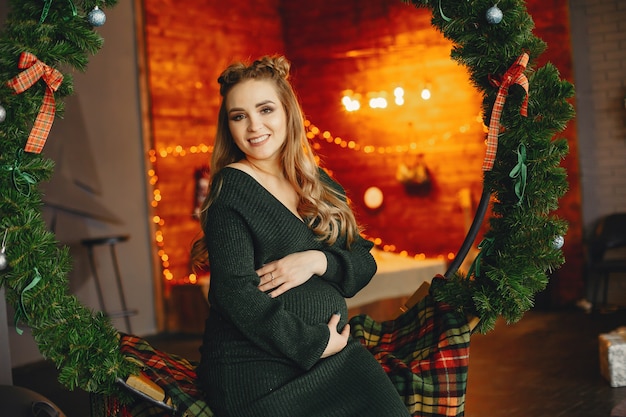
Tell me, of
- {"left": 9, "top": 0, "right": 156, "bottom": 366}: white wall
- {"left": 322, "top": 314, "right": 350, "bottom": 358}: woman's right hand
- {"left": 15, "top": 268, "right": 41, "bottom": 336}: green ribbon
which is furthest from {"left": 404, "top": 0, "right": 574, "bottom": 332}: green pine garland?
{"left": 9, "top": 0, "right": 156, "bottom": 366}: white wall

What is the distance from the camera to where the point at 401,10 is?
7.46m

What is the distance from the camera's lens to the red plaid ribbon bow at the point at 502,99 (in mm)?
2203

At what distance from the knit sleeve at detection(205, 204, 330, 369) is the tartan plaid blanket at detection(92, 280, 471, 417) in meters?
0.32

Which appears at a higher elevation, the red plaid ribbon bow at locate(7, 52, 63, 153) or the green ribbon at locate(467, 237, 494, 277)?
the red plaid ribbon bow at locate(7, 52, 63, 153)

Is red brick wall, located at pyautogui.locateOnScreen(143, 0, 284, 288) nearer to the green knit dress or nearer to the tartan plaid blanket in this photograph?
the tartan plaid blanket

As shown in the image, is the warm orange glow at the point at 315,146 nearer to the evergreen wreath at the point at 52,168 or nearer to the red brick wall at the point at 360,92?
the red brick wall at the point at 360,92

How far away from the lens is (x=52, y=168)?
2.12 meters

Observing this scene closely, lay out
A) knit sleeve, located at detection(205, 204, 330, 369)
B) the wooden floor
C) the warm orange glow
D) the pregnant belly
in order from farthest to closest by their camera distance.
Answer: the warm orange glow, the wooden floor, the pregnant belly, knit sleeve, located at detection(205, 204, 330, 369)

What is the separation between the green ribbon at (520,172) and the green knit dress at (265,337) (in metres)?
0.67

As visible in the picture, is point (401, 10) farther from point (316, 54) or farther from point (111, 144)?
point (111, 144)

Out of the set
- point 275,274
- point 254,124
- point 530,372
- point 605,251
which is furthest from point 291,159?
point 605,251

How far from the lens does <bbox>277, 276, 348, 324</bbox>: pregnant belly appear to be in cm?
204

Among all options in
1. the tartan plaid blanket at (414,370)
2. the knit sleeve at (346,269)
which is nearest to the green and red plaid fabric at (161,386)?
Result: the tartan plaid blanket at (414,370)

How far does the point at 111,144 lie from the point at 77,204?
61cm
